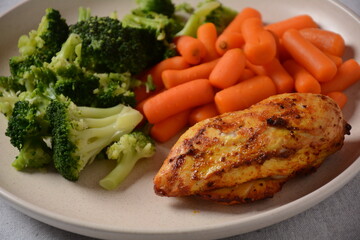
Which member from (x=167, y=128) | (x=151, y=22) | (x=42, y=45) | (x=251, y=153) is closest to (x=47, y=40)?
(x=42, y=45)

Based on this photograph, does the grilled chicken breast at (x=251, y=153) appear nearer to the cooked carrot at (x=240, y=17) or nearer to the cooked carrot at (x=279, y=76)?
the cooked carrot at (x=279, y=76)

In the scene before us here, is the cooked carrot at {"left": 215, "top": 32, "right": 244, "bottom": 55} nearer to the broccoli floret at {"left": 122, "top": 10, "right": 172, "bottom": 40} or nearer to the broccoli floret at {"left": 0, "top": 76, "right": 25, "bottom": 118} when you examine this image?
the broccoli floret at {"left": 122, "top": 10, "right": 172, "bottom": 40}

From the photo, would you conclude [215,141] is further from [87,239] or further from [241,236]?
[87,239]

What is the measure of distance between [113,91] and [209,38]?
3.62 feet

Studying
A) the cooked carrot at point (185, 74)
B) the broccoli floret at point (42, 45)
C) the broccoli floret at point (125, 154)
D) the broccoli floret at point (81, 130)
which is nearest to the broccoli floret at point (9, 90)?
the broccoli floret at point (42, 45)

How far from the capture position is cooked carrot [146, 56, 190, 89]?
13.2 ft

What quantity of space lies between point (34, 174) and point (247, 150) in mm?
1478

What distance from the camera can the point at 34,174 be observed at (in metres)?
3.20

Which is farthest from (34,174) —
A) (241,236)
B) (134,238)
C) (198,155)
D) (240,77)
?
(240,77)

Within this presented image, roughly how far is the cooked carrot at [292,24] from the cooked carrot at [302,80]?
53 cm

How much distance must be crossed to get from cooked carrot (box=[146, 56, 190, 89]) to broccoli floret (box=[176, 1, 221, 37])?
1.37 feet

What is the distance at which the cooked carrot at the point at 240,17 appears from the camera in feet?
14.3

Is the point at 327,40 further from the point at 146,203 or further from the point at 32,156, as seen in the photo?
the point at 32,156

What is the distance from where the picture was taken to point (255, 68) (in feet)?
12.7
